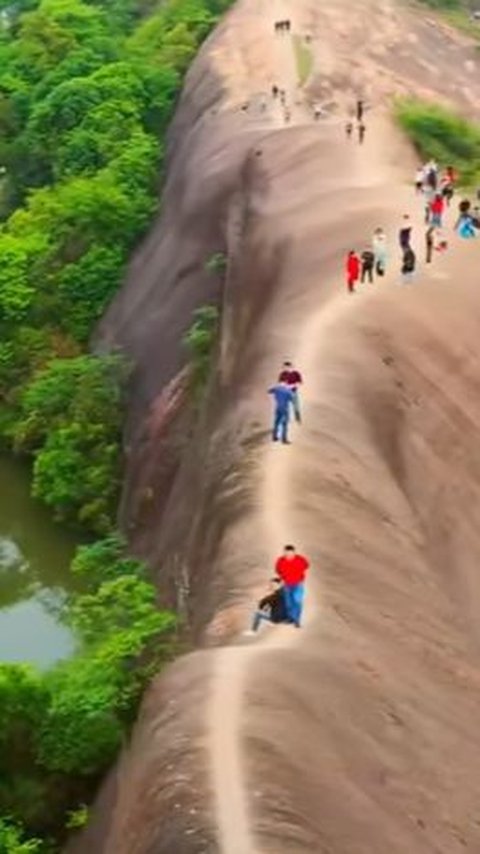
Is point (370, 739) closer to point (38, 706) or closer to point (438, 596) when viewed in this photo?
point (438, 596)

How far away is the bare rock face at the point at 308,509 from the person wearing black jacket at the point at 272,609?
137mm

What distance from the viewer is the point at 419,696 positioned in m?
16.0

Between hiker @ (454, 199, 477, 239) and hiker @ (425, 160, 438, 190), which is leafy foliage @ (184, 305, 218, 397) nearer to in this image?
hiker @ (425, 160, 438, 190)

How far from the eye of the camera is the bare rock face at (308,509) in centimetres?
1343

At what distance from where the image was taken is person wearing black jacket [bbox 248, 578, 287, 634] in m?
15.1

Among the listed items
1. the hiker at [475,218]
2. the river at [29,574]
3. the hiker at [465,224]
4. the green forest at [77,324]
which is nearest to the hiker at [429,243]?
the hiker at [465,224]

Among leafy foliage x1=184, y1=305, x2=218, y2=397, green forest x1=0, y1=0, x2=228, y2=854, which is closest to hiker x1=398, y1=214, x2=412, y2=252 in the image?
leafy foliage x1=184, y1=305, x2=218, y2=397

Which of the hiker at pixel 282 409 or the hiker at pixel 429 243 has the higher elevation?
the hiker at pixel 429 243

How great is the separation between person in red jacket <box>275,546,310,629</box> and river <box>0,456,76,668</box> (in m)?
11.2

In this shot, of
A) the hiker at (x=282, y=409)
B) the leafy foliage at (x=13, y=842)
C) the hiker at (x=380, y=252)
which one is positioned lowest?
the leafy foliage at (x=13, y=842)

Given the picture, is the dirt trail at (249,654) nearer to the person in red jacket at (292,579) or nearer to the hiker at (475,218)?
the person in red jacket at (292,579)

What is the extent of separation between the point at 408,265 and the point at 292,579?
34.6 feet

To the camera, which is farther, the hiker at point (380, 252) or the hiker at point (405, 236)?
the hiker at point (405, 236)

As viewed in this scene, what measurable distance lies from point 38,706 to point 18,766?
32.3 inches
